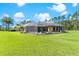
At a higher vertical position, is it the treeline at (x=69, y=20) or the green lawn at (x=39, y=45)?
the treeline at (x=69, y=20)

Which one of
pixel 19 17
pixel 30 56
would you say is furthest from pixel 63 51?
pixel 19 17

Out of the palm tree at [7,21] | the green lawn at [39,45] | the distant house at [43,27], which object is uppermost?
the palm tree at [7,21]

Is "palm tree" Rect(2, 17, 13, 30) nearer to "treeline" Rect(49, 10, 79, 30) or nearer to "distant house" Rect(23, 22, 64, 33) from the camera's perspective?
"distant house" Rect(23, 22, 64, 33)

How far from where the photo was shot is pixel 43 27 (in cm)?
280

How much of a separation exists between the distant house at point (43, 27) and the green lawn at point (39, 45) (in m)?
0.06

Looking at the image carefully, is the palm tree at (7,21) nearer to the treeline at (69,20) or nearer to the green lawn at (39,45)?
the green lawn at (39,45)

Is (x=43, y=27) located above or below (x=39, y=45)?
above

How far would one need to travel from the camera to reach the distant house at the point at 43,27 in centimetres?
280

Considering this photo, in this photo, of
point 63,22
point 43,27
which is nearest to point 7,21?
point 43,27

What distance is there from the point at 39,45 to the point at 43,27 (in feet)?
0.57

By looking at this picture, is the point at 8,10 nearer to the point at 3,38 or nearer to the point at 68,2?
the point at 3,38

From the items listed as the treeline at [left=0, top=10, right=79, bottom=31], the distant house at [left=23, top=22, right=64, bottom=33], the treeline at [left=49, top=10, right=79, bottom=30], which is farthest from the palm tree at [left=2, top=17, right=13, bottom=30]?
the treeline at [left=49, top=10, right=79, bottom=30]

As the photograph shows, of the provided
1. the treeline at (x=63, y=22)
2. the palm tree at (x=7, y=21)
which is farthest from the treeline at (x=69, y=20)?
the palm tree at (x=7, y=21)

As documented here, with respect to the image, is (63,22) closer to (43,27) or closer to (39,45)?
(43,27)
